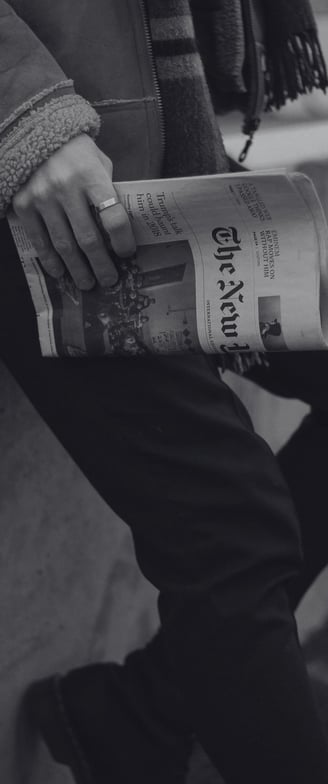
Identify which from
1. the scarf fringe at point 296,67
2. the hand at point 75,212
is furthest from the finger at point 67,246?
the scarf fringe at point 296,67

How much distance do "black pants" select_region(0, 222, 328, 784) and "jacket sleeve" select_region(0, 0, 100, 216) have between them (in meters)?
0.11

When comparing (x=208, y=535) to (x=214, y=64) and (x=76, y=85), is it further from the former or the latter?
(x=214, y=64)

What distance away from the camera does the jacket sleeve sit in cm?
65

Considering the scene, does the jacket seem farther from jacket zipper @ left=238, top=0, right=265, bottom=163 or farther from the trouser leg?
the trouser leg

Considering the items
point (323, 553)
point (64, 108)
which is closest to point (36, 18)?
point (64, 108)

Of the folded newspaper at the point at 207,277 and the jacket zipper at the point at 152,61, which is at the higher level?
the jacket zipper at the point at 152,61

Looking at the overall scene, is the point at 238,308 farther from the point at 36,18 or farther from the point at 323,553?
the point at 323,553

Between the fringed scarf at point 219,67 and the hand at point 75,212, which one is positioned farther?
the fringed scarf at point 219,67

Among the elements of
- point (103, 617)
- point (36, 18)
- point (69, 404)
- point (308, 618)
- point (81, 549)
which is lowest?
point (308, 618)

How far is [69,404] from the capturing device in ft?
2.50

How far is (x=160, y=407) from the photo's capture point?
0.74 meters

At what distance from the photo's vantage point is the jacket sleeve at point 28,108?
653 millimetres

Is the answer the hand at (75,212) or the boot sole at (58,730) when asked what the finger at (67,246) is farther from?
the boot sole at (58,730)

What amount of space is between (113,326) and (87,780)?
623 millimetres
